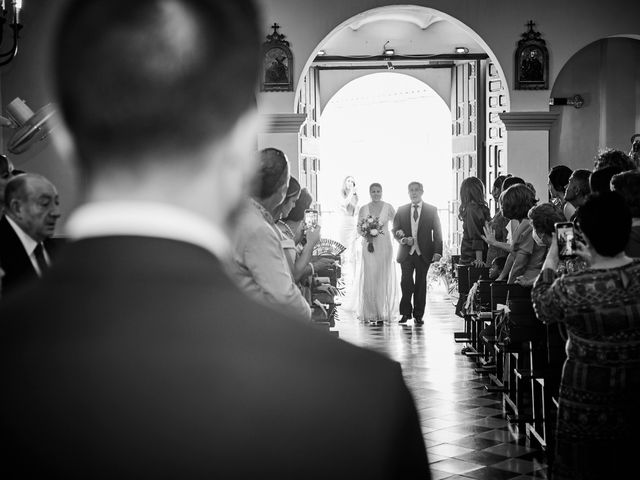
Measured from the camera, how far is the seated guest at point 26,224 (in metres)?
3.79

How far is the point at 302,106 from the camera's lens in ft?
49.8

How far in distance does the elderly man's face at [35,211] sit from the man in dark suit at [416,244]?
8.87 m

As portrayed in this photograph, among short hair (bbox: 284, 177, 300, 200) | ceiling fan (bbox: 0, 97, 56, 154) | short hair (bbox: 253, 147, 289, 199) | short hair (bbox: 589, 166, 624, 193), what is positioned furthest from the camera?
ceiling fan (bbox: 0, 97, 56, 154)

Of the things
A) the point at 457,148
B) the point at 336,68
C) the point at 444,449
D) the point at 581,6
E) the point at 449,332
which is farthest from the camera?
the point at 336,68

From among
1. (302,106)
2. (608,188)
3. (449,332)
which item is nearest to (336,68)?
(302,106)

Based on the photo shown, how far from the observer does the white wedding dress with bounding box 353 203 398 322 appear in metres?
13.0

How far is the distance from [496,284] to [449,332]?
480 centimetres

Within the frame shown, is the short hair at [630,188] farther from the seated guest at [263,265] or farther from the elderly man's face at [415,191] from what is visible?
the elderly man's face at [415,191]

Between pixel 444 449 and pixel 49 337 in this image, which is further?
pixel 444 449

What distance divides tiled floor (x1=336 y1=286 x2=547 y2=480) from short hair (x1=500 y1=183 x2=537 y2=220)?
62.8 inches

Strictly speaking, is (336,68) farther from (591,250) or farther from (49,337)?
(49,337)

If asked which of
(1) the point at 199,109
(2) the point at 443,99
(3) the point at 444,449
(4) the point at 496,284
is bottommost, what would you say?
(3) the point at 444,449

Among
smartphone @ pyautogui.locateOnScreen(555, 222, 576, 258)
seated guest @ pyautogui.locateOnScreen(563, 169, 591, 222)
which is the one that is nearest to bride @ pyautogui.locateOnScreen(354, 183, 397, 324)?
seated guest @ pyautogui.locateOnScreen(563, 169, 591, 222)

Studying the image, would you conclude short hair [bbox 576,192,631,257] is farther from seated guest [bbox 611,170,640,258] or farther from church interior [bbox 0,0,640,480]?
church interior [bbox 0,0,640,480]
